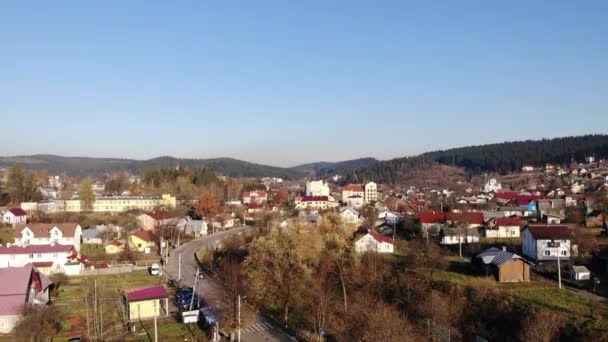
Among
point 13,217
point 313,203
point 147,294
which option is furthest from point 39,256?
point 313,203

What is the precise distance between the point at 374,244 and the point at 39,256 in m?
21.6

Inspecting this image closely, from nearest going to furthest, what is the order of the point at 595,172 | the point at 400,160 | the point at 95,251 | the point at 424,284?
the point at 424,284 < the point at 95,251 < the point at 595,172 < the point at 400,160

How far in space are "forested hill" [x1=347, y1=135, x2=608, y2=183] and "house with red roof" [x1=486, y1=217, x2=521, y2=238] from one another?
8714cm

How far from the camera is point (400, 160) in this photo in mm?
153500

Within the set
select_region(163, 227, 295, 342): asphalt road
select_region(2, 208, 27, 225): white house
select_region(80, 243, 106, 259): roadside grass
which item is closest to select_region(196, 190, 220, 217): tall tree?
select_region(163, 227, 295, 342): asphalt road

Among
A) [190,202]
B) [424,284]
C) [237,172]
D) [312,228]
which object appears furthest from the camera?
[237,172]

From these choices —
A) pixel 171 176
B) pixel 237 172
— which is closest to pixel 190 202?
pixel 171 176

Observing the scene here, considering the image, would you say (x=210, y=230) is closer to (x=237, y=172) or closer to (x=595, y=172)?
(x=595, y=172)

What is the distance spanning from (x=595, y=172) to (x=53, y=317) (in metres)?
101

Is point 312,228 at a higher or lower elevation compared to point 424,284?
higher

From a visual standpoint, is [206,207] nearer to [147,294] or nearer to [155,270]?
[155,270]

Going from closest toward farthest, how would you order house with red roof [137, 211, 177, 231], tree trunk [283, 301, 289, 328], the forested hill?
tree trunk [283, 301, 289, 328], house with red roof [137, 211, 177, 231], the forested hill

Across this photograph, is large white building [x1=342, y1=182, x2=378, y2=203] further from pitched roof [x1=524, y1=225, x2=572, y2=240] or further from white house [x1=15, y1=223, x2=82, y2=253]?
pitched roof [x1=524, y1=225, x2=572, y2=240]

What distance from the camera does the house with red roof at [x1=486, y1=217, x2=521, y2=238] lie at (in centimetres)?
3769
